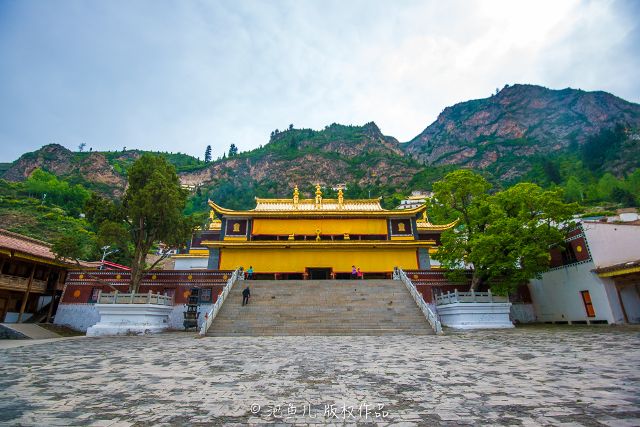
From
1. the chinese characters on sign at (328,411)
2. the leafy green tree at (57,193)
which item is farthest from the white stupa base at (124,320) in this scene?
the leafy green tree at (57,193)

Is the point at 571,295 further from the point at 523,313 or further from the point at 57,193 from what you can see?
Result: the point at 57,193

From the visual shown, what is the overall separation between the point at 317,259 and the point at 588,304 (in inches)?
747

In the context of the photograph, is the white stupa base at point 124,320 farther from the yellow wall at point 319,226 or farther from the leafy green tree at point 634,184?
the leafy green tree at point 634,184

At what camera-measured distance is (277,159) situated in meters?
125

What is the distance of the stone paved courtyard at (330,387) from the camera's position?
436 cm

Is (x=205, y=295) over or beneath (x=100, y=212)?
beneath

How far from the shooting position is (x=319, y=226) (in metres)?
30.2

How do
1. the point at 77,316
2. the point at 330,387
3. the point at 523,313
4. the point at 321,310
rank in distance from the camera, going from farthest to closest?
the point at 523,313
the point at 77,316
the point at 321,310
the point at 330,387

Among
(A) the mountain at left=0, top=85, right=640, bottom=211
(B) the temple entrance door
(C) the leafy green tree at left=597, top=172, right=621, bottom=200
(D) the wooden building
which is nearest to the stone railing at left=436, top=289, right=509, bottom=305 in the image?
(B) the temple entrance door

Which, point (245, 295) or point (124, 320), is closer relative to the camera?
point (124, 320)

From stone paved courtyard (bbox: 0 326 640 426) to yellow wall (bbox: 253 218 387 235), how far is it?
20.0 m

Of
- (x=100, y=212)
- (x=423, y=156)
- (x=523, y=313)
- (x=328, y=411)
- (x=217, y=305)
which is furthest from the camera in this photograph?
(x=423, y=156)

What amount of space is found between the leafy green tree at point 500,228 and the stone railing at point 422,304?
287 centimetres

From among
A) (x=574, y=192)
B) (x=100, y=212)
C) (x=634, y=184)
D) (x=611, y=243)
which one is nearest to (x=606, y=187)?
(x=634, y=184)
